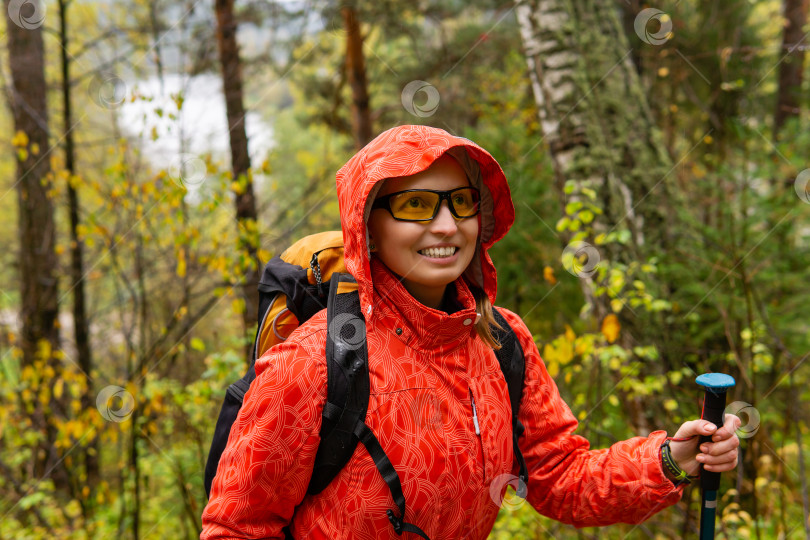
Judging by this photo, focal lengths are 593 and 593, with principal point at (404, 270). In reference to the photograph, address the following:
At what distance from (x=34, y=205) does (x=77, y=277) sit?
0.92 metres

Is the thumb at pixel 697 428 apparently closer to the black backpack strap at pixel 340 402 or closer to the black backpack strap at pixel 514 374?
the black backpack strap at pixel 514 374

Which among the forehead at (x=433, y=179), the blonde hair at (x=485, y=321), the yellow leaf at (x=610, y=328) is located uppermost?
the forehead at (x=433, y=179)

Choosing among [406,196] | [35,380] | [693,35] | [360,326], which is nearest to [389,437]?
[360,326]

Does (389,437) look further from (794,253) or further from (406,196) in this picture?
(794,253)

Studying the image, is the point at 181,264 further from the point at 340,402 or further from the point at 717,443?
the point at 717,443

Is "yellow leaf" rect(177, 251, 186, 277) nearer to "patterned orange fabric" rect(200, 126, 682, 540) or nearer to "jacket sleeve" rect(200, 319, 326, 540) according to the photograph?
"patterned orange fabric" rect(200, 126, 682, 540)

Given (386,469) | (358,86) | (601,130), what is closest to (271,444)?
(386,469)

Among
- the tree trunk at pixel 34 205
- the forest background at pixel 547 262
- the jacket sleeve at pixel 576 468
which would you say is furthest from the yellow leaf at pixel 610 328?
the tree trunk at pixel 34 205

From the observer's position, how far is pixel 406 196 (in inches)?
62.8

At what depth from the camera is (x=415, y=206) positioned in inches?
63.4

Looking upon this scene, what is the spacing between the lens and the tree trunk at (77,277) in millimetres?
4961

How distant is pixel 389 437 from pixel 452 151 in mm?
796

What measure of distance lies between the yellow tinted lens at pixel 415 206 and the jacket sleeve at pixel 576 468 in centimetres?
54

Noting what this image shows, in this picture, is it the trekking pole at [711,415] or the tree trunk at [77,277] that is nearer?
the trekking pole at [711,415]
